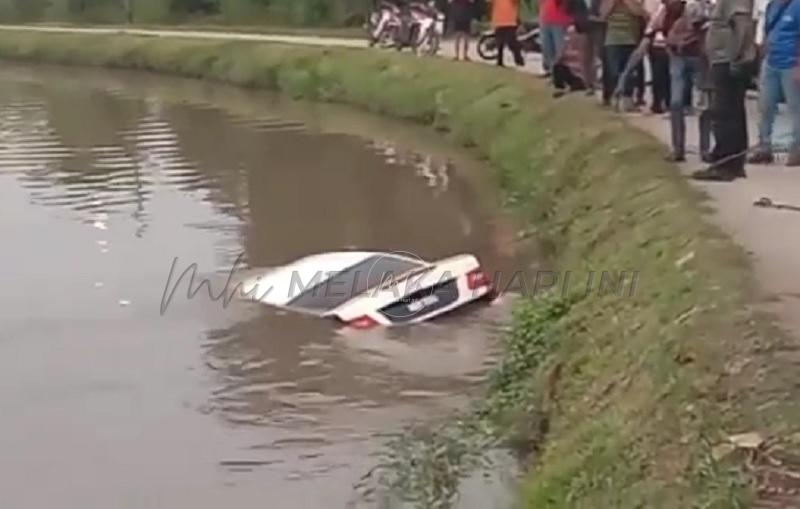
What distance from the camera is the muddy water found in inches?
354

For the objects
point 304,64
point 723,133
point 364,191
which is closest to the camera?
point 723,133

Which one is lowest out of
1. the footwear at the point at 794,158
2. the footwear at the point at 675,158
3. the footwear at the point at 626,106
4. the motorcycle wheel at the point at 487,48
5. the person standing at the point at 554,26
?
the motorcycle wheel at the point at 487,48

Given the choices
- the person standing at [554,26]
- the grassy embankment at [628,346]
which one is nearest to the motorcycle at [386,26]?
the person standing at [554,26]

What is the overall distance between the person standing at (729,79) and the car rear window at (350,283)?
2.34 m

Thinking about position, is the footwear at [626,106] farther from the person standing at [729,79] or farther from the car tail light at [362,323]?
the car tail light at [362,323]

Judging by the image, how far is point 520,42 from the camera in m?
24.0

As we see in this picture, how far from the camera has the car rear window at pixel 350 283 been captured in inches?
485

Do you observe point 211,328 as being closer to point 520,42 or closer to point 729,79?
point 729,79

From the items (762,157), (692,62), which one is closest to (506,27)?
(692,62)

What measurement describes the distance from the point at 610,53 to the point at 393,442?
855cm

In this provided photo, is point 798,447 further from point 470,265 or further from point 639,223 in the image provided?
point 470,265

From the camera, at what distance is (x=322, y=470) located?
28.7 ft

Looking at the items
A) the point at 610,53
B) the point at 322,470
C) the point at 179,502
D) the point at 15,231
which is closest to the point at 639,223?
the point at 322,470

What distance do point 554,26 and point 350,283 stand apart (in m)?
7.54
